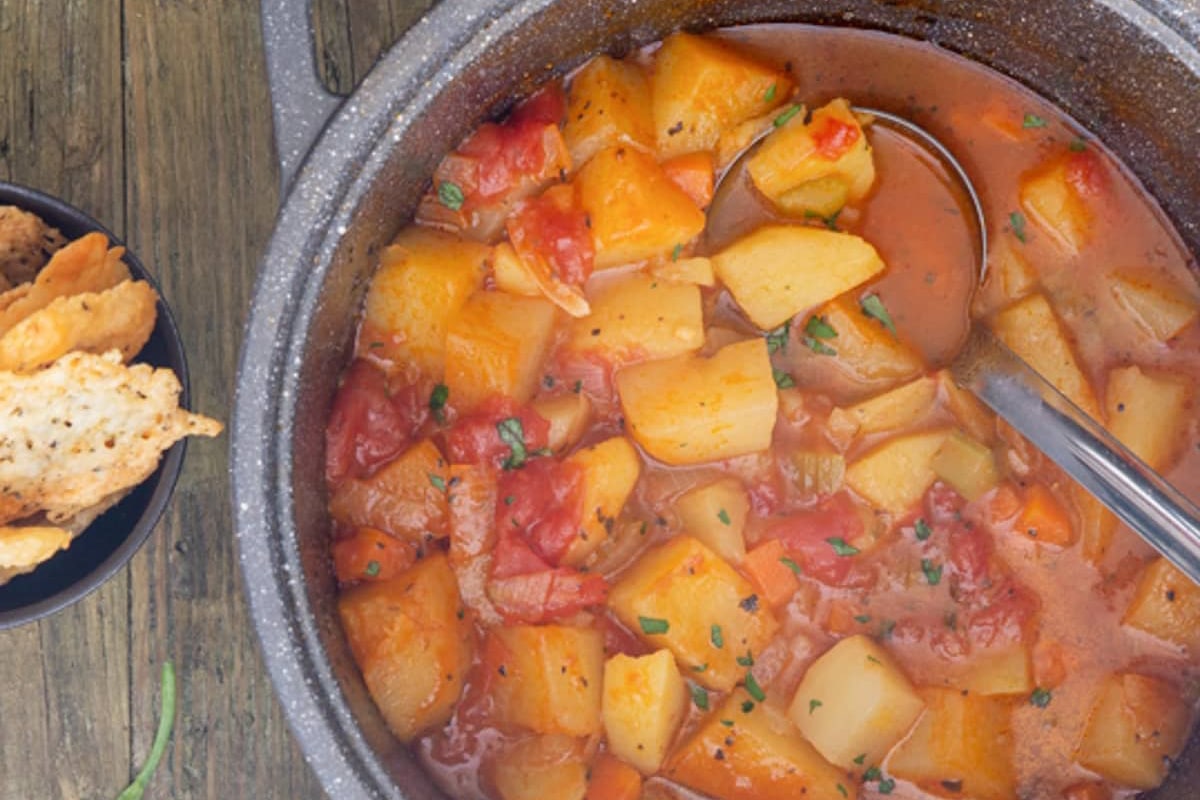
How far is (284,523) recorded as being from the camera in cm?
212

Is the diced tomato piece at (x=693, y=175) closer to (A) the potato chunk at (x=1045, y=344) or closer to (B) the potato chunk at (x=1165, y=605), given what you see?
(A) the potato chunk at (x=1045, y=344)

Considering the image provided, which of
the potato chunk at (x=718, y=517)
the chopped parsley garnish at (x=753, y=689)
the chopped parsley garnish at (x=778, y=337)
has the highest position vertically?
the chopped parsley garnish at (x=778, y=337)

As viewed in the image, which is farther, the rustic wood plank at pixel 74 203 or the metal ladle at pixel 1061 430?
the rustic wood plank at pixel 74 203

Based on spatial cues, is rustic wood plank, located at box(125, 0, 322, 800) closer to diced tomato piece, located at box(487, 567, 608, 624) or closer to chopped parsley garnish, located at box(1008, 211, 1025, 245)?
diced tomato piece, located at box(487, 567, 608, 624)

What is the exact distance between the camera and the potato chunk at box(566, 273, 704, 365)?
7.81ft

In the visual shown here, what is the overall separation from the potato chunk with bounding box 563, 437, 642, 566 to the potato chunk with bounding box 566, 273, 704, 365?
0.61 feet

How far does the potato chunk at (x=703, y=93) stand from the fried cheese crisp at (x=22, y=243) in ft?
4.01

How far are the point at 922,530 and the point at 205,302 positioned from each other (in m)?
1.61

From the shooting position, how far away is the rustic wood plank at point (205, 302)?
2656mm

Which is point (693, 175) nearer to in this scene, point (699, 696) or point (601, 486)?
point (601, 486)

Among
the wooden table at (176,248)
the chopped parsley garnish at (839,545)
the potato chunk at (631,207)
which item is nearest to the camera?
the potato chunk at (631,207)

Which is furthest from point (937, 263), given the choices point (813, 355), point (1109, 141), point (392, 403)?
point (392, 403)

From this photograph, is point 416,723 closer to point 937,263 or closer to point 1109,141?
point 937,263

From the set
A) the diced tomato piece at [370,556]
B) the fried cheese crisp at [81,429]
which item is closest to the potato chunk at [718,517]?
the diced tomato piece at [370,556]
